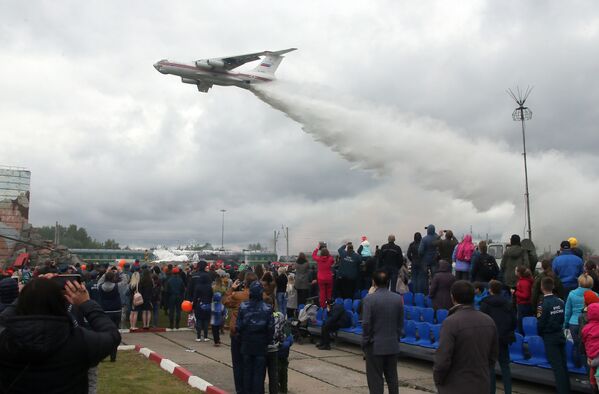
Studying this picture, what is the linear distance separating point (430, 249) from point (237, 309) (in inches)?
245

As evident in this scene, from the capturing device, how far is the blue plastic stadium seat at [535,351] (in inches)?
359

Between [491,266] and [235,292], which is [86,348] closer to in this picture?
[235,292]

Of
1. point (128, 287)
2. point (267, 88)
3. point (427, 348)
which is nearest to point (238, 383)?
point (427, 348)

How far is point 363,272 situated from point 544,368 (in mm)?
6796

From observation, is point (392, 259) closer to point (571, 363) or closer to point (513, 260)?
point (513, 260)

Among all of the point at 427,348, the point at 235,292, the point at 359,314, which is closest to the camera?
the point at 235,292

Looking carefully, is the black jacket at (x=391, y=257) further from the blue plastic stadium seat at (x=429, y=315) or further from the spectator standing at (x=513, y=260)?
the spectator standing at (x=513, y=260)

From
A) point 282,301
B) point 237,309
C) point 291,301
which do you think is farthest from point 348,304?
point 237,309

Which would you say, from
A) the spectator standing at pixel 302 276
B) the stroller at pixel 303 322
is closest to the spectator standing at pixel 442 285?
the stroller at pixel 303 322

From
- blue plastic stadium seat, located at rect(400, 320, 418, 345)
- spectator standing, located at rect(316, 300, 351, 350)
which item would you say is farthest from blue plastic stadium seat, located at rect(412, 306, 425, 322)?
spectator standing, located at rect(316, 300, 351, 350)

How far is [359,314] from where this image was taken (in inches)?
534

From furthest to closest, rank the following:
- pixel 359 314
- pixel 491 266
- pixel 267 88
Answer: pixel 267 88 < pixel 359 314 < pixel 491 266

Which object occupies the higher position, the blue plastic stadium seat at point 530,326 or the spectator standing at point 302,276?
the spectator standing at point 302,276

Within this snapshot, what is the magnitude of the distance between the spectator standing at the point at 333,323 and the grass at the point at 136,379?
4.20m
